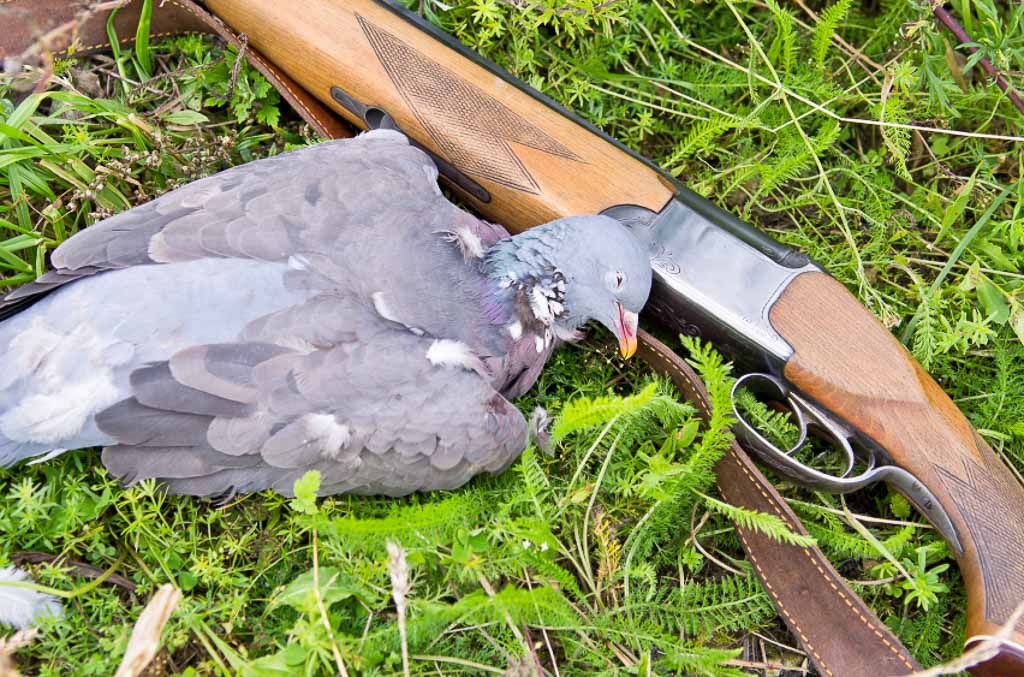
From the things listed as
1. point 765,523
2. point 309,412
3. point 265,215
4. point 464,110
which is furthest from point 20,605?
point 765,523

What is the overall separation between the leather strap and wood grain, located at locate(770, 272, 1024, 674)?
0.38 metres

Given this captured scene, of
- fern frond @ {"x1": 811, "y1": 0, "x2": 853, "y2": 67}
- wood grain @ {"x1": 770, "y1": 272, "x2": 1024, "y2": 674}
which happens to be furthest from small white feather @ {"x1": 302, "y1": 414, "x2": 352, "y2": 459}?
fern frond @ {"x1": 811, "y1": 0, "x2": 853, "y2": 67}

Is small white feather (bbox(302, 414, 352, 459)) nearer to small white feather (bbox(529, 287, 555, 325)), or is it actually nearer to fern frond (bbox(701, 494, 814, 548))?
small white feather (bbox(529, 287, 555, 325))

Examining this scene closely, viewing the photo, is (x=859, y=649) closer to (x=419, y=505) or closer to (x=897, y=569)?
(x=897, y=569)

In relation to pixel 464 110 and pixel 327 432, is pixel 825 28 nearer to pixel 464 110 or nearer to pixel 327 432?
pixel 464 110

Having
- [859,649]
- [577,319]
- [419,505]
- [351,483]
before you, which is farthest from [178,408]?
[859,649]

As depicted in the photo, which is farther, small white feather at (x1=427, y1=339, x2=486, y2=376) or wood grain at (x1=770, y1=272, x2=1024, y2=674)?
wood grain at (x1=770, y1=272, x2=1024, y2=674)

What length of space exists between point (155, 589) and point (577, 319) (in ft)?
6.10

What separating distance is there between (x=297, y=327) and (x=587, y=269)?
3.41 ft

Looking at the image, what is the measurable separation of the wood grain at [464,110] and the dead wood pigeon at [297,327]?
25 cm

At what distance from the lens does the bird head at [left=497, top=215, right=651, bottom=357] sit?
308 centimetres

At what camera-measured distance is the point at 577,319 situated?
3299mm

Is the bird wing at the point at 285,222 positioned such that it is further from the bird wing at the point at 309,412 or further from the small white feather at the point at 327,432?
the small white feather at the point at 327,432

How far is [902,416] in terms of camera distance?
3148 millimetres
